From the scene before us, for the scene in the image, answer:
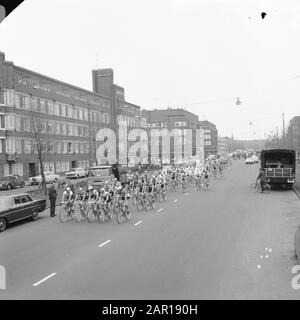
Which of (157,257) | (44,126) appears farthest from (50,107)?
(157,257)

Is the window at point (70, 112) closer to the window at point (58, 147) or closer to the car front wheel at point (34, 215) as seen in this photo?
the window at point (58, 147)

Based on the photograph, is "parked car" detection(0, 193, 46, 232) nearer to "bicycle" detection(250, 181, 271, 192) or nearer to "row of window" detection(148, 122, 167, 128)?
"bicycle" detection(250, 181, 271, 192)

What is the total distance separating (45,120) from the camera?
47.0 meters

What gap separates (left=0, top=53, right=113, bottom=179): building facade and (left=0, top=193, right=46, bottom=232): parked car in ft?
56.0

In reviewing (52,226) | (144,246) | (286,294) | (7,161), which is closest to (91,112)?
(7,161)

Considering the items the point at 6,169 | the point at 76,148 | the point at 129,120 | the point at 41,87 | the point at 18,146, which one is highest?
the point at 41,87

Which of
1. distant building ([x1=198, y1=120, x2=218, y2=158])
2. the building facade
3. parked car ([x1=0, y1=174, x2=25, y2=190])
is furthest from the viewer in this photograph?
distant building ([x1=198, y1=120, x2=218, y2=158])

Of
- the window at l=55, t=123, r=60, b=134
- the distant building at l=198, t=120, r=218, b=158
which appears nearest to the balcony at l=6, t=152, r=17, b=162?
the window at l=55, t=123, r=60, b=134

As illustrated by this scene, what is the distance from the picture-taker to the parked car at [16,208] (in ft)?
51.3

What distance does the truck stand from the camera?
92.0ft

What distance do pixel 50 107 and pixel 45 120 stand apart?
764 cm

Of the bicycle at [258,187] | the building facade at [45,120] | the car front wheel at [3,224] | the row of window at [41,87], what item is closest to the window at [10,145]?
the building facade at [45,120]

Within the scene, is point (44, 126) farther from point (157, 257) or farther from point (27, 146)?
point (157, 257)

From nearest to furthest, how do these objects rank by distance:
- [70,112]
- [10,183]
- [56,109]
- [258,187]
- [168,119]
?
[258,187] < [10,183] < [56,109] < [70,112] < [168,119]
